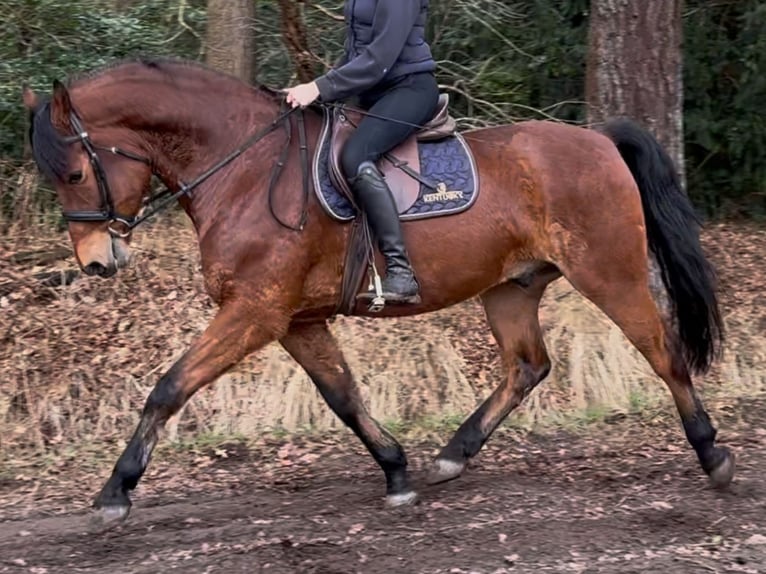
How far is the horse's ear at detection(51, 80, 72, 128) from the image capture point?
4949 mm

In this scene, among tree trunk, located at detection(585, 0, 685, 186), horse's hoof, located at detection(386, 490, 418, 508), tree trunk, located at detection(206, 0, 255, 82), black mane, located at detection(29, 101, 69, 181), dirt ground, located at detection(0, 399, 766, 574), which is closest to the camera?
dirt ground, located at detection(0, 399, 766, 574)

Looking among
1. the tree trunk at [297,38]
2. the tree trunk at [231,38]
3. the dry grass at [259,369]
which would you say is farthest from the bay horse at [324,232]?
the tree trunk at [231,38]

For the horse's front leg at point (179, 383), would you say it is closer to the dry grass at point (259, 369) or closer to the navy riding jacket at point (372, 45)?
the navy riding jacket at point (372, 45)

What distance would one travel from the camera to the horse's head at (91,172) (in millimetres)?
4984

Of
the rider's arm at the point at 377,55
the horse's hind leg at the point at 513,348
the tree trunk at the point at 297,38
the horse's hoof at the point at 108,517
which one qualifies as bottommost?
the horse's hoof at the point at 108,517

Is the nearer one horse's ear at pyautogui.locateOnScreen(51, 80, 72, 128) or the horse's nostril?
horse's ear at pyautogui.locateOnScreen(51, 80, 72, 128)

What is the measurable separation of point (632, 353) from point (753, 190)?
4.56 meters

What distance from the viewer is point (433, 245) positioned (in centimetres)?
554

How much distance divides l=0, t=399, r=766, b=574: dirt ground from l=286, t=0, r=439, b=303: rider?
50.6 inches

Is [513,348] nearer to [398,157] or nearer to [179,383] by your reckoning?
[398,157]

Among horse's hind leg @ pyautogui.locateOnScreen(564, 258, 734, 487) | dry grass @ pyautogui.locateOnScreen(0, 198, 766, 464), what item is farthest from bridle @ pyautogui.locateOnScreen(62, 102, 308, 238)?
dry grass @ pyautogui.locateOnScreen(0, 198, 766, 464)

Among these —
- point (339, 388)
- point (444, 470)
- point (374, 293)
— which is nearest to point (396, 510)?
point (444, 470)

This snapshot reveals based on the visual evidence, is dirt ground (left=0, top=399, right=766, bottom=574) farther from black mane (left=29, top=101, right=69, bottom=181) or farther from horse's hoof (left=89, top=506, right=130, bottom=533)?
black mane (left=29, top=101, right=69, bottom=181)

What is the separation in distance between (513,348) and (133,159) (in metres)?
Result: 2.60
